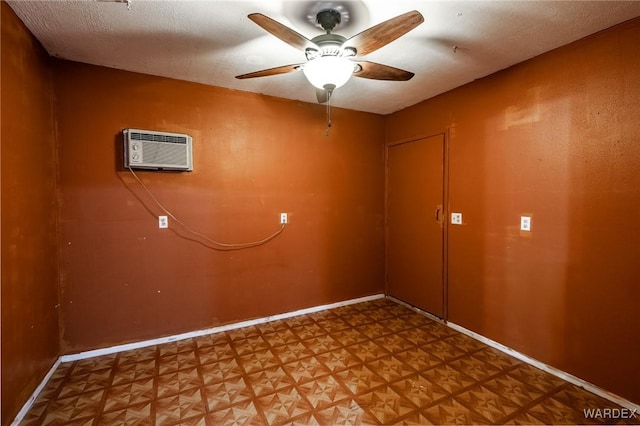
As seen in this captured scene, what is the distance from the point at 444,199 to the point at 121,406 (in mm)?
3027

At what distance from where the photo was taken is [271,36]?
77.7 inches

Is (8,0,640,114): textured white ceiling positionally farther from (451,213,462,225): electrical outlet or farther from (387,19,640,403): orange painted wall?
(451,213,462,225): electrical outlet

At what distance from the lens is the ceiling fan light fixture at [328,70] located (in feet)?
5.31

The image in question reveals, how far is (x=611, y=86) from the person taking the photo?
1897 mm

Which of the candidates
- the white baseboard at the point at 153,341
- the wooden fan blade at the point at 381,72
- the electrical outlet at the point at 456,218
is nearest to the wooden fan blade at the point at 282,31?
the wooden fan blade at the point at 381,72

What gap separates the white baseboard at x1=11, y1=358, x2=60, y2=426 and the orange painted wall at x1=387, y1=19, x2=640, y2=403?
10.7ft

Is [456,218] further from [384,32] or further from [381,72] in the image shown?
[384,32]

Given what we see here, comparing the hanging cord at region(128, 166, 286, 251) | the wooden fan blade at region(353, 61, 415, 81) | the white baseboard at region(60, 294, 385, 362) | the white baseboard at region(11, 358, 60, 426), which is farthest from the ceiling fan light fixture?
the white baseboard at region(11, 358, 60, 426)

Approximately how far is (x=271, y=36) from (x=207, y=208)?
159cm

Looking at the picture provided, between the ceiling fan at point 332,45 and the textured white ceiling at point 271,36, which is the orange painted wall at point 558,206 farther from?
the ceiling fan at point 332,45

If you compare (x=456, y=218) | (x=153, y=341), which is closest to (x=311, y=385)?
(x=153, y=341)

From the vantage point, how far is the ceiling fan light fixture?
1.62 metres

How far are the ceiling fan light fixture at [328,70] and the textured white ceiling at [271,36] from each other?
12.8 inches

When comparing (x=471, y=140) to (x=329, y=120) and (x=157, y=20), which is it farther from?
(x=157, y=20)
